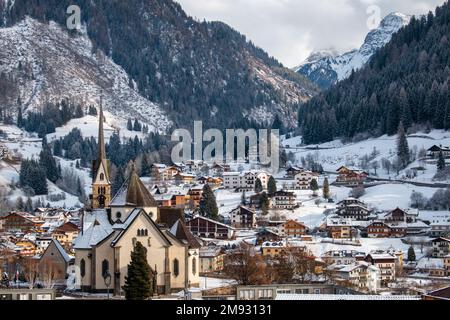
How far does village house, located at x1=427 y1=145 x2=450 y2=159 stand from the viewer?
11762 centimetres

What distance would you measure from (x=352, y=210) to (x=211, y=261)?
30316 millimetres

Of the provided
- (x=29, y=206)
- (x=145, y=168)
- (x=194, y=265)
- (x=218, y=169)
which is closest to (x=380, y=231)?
(x=194, y=265)

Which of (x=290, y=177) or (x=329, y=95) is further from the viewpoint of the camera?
(x=329, y=95)

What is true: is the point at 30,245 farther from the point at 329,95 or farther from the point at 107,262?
the point at 329,95

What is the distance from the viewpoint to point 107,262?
49500 mm

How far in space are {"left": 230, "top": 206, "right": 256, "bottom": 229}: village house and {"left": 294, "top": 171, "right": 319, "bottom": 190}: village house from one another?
17691 mm

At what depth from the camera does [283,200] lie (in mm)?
101188

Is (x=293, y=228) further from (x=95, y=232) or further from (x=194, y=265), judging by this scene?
(x=95, y=232)

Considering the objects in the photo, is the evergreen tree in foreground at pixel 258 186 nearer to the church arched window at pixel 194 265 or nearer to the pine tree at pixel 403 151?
the pine tree at pixel 403 151

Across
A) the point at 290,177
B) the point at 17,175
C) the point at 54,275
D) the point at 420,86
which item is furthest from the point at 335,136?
the point at 54,275

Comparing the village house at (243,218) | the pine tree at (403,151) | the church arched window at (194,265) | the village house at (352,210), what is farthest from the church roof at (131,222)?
the pine tree at (403,151)

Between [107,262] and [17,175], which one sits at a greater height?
[17,175]

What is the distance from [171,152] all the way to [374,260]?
4289 inches

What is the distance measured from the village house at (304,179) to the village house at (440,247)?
3691 cm
